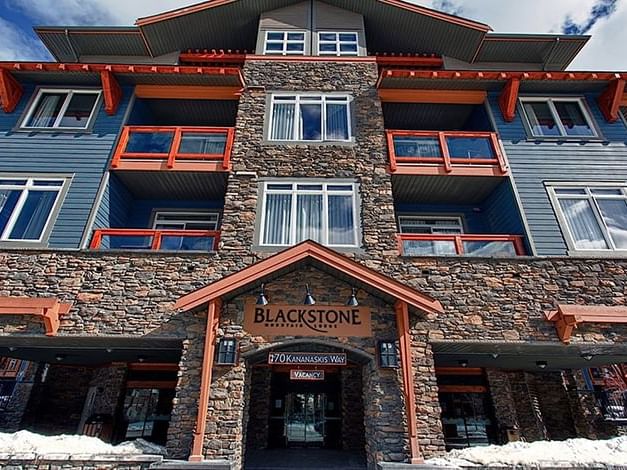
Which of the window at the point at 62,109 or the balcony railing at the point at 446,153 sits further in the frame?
the window at the point at 62,109

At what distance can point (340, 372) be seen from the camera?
10914 mm

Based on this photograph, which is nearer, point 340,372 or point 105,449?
point 105,449

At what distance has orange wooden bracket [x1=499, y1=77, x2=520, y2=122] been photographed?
10.5 m

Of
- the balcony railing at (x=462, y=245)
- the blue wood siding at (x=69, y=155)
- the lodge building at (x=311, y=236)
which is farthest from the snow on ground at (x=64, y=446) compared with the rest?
the balcony railing at (x=462, y=245)

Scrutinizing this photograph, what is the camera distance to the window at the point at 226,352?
7047mm

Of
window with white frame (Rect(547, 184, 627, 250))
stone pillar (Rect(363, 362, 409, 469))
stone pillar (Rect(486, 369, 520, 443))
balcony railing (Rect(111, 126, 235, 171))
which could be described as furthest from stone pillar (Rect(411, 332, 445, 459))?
balcony railing (Rect(111, 126, 235, 171))

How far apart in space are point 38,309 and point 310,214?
6255 mm

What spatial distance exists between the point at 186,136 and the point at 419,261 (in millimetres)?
7238

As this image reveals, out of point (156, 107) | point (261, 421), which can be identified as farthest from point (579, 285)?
point (156, 107)

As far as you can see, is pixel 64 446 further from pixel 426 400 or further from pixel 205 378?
pixel 426 400

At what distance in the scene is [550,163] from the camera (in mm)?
9859

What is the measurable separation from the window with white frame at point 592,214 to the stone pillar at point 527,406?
512 cm

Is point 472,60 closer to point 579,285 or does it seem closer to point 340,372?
point 579,285

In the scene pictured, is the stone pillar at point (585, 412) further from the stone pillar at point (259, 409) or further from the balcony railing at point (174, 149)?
the balcony railing at point (174, 149)
